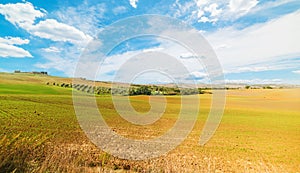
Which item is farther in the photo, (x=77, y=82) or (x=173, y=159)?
(x=77, y=82)

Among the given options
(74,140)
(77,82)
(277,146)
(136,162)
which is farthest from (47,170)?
(77,82)

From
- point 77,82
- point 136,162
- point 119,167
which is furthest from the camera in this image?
point 77,82

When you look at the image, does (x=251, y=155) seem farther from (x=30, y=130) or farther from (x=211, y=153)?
(x=30, y=130)

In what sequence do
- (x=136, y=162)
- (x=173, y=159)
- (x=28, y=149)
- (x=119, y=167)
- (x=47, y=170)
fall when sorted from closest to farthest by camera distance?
(x=47, y=170) → (x=28, y=149) → (x=119, y=167) → (x=136, y=162) → (x=173, y=159)

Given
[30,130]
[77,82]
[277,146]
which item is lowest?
[277,146]

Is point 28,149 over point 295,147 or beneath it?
over

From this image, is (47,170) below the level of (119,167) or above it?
above

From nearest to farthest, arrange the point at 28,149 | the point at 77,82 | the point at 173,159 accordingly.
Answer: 1. the point at 28,149
2. the point at 173,159
3. the point at 77,82

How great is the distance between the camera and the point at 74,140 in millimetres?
16078

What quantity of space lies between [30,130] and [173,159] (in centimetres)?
1106

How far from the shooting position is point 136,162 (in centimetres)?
1226

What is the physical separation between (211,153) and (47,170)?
1210 cm

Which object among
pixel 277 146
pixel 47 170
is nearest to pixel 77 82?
pixel 277 146

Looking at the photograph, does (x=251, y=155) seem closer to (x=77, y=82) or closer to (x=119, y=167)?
(x=119, y=167)
